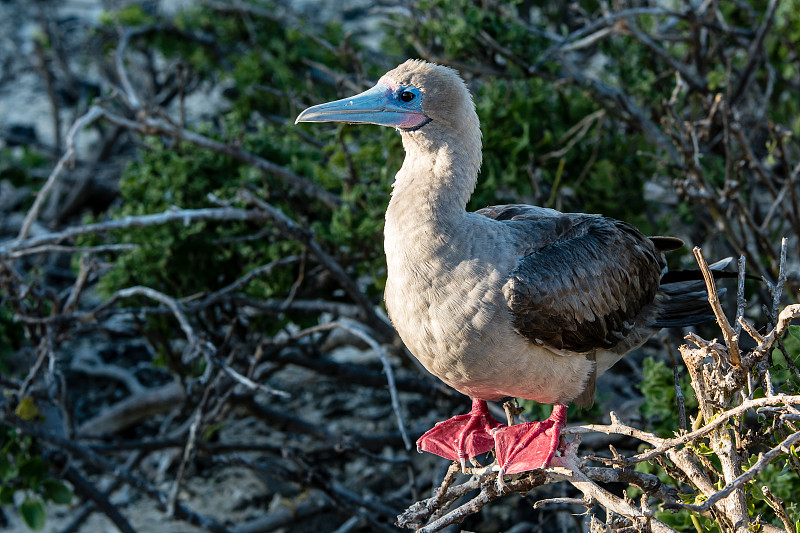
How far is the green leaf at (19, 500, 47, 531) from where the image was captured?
4.20 metres

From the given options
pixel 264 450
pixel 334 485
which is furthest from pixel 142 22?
pixel 334 485

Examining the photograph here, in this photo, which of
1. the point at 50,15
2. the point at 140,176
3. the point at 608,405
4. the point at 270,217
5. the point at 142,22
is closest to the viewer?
the point at 270,217

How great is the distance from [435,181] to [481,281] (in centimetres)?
38

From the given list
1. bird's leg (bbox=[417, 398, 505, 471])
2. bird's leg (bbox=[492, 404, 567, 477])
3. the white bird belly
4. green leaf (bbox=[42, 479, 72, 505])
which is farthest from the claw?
green leaf (bbox=[42, 479, 72, 505])

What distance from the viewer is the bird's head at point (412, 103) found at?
286 centimetres

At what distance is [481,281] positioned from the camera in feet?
8.92

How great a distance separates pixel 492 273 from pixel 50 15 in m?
8.04

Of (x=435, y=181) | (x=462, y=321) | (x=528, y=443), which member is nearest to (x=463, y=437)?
(x=528, y=443)

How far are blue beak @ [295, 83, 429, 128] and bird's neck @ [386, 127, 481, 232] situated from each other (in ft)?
0.26

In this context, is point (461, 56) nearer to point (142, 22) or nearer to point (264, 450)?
point (264, 450)

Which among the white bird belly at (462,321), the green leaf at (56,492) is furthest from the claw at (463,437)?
the green leaf at (56,492)

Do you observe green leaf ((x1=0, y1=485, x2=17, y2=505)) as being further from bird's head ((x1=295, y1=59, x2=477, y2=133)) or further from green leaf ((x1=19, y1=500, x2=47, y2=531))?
bird's head ((x1=295, y1=59, x2=477, y2=133))

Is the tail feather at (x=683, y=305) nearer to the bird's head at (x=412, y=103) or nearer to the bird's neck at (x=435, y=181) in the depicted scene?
the bird's neck at (x=435, y=181)

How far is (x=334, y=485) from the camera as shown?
4.55 m
